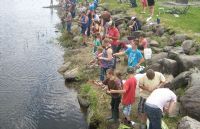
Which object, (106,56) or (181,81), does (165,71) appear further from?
(106,56)

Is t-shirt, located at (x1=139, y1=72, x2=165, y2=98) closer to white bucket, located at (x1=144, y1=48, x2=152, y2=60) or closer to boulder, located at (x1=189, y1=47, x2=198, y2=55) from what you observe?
white bucket, located at (x1=144, y1=48, x2=152, y2=60)

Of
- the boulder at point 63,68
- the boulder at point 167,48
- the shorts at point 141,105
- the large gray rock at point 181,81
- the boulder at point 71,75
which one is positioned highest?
the boulder at point 167,48

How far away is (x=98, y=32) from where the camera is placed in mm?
22938

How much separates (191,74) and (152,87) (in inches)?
120

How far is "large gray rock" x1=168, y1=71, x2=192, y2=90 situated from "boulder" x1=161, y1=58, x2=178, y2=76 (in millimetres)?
1079

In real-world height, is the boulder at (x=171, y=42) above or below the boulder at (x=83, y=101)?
above

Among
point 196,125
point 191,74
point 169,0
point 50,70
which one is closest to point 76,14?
Result: point 169,0

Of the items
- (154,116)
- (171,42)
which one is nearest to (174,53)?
(171,42)

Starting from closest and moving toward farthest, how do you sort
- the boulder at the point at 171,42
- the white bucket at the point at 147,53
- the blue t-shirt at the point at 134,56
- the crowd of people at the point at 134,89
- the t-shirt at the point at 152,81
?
the crowd of people at the point at 134,89 < the t-shirt at the point at 152,81 < the blue t-shirt at the point at 134,56 < the white bucket at the point at 147,53 < the boulder at the point at 171,42

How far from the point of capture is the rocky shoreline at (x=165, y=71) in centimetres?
1396

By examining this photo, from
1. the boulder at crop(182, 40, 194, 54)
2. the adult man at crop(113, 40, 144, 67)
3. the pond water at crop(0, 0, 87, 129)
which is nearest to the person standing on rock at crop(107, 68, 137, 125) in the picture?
the pond water at crop(0, 0, 87, 129)

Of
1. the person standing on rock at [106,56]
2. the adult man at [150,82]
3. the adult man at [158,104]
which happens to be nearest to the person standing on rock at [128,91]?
the adult man at [150,82]

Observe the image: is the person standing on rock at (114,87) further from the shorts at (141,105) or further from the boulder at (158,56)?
the boulder at (158,56)

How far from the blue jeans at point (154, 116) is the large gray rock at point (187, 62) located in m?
5.67
